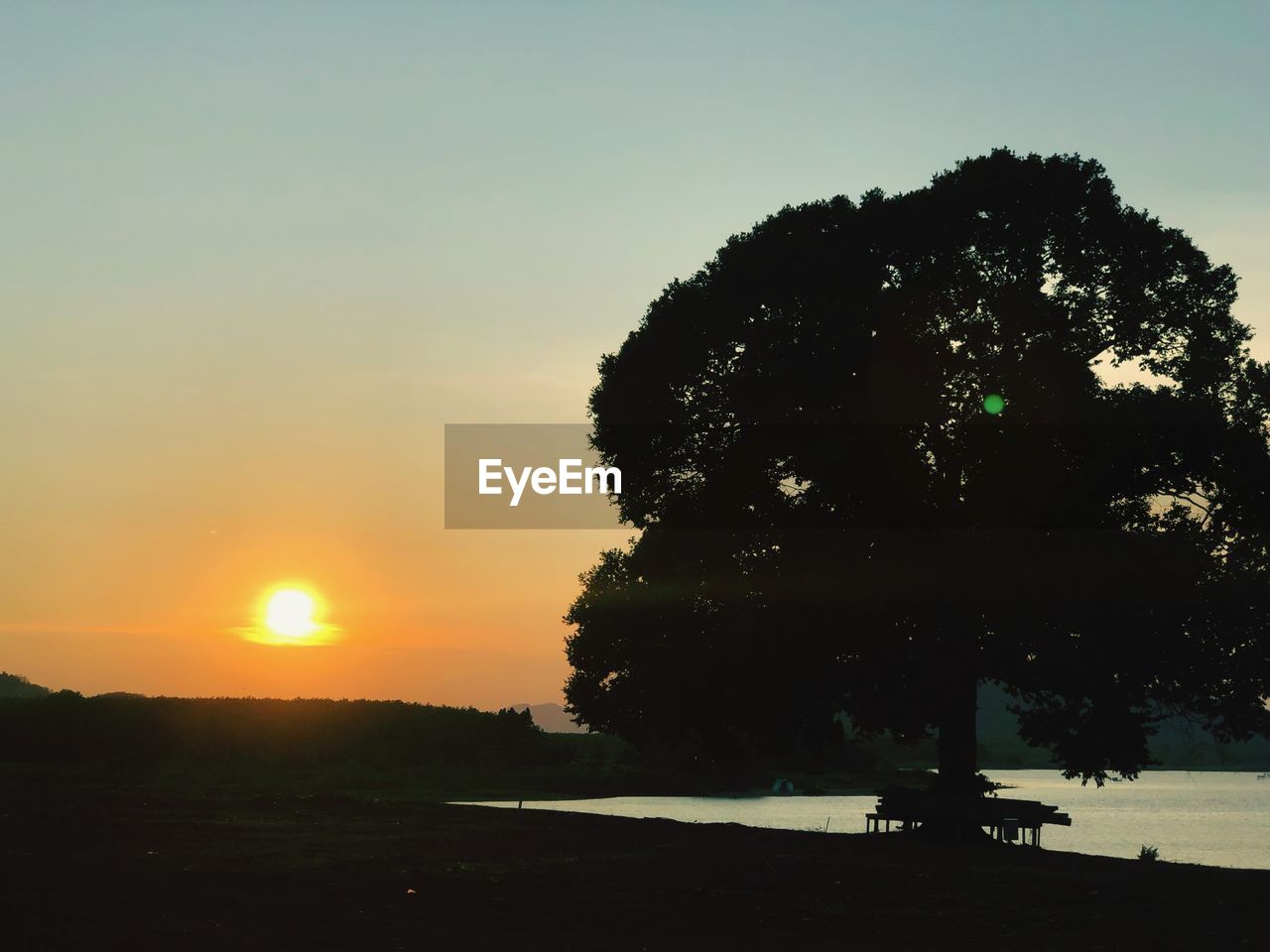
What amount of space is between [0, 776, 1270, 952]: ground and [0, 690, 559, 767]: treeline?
56.9 m

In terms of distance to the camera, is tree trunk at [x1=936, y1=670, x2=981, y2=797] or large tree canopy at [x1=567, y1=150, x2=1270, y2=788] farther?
tree trunk at [x1=936, y1=670, x2=981, y2=797]

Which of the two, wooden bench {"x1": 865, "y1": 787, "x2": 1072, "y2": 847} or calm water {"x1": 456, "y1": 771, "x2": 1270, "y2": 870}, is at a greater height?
wooden bench {"x1": 865, "y1": 787, "x2": 1072, "y2": 847}

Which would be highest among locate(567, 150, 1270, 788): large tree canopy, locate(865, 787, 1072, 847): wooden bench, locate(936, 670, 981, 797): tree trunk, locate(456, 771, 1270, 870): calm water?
locate(567, 150, 1270, 788): large tree canopy

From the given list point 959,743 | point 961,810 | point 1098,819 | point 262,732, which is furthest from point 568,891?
point 1098,819

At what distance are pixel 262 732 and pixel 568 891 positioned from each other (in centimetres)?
8651

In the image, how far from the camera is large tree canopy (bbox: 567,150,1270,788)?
39.1 metres

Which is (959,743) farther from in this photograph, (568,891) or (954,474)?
A: (568,891)

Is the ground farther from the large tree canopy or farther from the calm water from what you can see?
the calm water

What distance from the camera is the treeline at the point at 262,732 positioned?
313 ft

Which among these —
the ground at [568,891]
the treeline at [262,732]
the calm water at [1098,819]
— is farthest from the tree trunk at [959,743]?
the treeline at [262,732]

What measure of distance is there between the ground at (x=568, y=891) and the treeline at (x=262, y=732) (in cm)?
5687

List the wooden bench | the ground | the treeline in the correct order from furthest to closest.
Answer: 1. the treeline
2. the wooden bench
3. the ground

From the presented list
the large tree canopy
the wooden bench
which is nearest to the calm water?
the wooden bench

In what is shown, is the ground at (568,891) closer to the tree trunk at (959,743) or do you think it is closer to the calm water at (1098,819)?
the tree trunk at (959,743)
